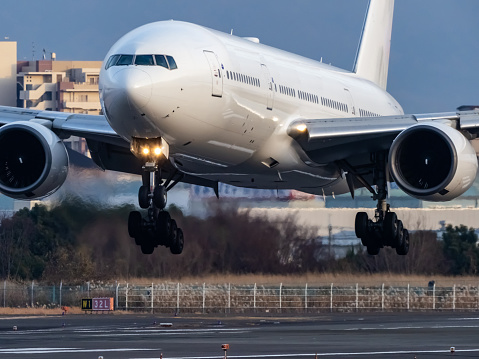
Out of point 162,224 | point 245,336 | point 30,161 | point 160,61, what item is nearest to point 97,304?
point 245,336

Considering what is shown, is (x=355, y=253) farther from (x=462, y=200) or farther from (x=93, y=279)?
(x=93, y=279)

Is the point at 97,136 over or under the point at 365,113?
under

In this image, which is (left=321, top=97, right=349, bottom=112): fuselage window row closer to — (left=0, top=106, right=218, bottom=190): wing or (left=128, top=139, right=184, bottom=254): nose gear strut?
(left=0, top=106, right=218, bottom=190): wing

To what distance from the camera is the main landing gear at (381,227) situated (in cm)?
3781

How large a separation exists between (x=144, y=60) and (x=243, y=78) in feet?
12.5

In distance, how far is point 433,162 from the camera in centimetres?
3475

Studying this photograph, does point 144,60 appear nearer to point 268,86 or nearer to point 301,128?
point 268,86

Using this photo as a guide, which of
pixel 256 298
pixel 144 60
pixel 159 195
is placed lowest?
pixel 256 298

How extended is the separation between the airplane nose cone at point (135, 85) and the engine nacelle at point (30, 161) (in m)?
6.73

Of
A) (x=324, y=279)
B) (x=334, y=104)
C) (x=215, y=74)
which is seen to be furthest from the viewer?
(x=324, y=279)

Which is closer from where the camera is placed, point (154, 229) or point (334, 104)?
point (154, 229)

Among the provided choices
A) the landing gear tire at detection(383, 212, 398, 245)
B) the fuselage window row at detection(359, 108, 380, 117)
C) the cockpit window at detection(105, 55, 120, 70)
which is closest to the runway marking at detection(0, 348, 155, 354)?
the landing gear tire at detection(383, 212, 398, 245)

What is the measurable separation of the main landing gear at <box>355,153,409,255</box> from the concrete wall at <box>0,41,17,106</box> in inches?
5656

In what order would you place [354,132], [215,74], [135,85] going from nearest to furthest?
[135,85] → [215,74] → [354,132]
